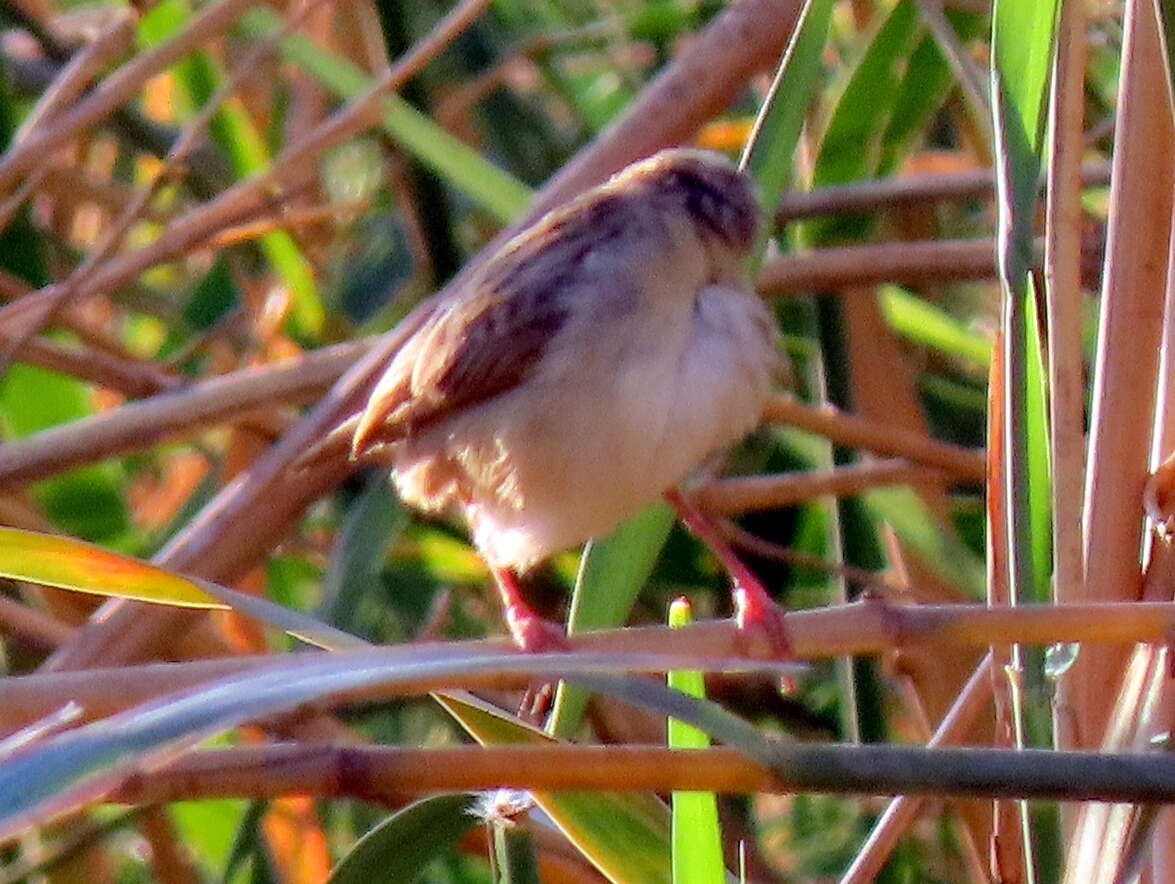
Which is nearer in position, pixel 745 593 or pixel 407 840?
pixel 407 840

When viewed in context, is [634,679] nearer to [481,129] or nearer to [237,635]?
[237,635]

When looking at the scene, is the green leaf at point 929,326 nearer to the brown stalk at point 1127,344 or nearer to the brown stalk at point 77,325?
the brown stalk at point 1127,344

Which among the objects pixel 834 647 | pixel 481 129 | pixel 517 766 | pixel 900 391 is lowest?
pixel 517 766

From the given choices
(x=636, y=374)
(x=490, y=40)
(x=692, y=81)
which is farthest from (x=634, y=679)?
(x=490, y=40)

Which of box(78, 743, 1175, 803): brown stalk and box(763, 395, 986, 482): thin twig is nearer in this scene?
box(78, 743, 1175, 803): brown stalk

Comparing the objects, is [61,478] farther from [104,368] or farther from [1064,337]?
[1064,337]

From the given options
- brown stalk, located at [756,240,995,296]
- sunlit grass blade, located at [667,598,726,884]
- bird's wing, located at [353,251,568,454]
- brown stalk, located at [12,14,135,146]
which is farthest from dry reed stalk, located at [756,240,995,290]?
sunlit grass blade, located at [667,598,726,884]

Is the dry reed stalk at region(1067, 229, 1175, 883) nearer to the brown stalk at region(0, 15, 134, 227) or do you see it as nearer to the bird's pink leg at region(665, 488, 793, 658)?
the bird's pink leg at region(665, 488, 793, 658)

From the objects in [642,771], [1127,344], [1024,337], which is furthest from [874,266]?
[642,771]
